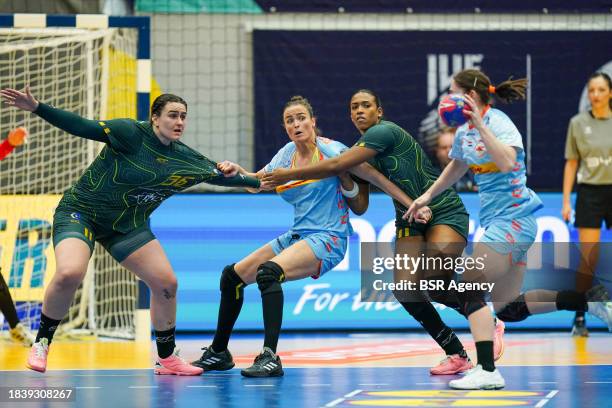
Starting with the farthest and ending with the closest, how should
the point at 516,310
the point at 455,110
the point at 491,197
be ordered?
the point at 516,310 → the point at 491,197 → the point at 455,110

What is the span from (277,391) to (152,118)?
212 centimetres

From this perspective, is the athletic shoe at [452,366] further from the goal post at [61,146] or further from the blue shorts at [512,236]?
the goal post at [61,146]

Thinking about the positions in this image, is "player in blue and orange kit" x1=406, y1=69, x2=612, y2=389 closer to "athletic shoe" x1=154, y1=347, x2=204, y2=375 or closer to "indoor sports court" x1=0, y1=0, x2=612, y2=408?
"indoor sports court" x1=0, y1=0, x2=612, y2=408

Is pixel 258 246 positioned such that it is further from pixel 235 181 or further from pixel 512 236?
pixel 512 236

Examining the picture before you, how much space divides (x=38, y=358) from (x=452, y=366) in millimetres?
2773

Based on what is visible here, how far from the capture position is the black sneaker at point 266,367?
7.44 m

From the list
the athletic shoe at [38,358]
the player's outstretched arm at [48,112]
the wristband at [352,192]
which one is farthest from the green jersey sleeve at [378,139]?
the athletic shoe at [38,358]

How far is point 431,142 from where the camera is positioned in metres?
12.3

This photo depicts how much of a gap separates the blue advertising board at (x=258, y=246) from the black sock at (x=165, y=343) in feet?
11.3

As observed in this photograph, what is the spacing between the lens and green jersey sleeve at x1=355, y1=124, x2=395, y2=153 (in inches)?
296

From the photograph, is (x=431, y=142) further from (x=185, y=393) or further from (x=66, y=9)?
(x=185, y=393)

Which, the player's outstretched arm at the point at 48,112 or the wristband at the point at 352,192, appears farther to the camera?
the wristband at the point at 352,192

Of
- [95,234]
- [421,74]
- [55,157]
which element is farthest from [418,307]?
[55,157]

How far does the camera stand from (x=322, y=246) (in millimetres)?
7754
